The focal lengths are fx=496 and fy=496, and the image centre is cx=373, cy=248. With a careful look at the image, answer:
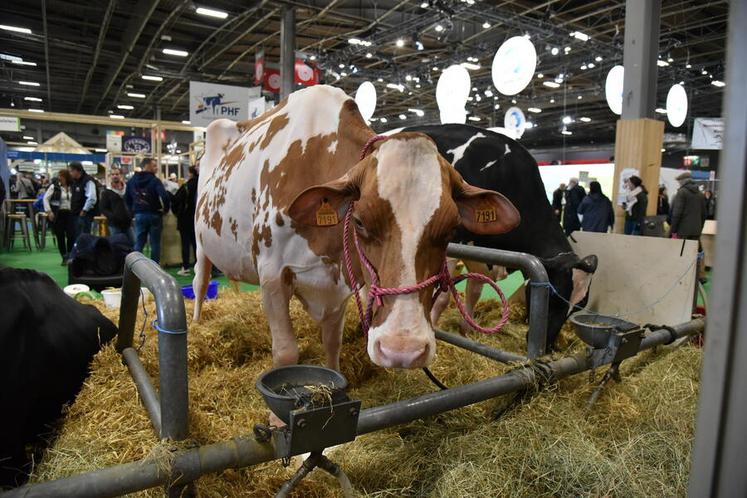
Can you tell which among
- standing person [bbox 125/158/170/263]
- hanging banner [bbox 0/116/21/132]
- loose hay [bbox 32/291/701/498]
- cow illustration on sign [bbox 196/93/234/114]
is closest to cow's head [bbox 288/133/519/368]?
loose hay [bbox 32/291/701/498]

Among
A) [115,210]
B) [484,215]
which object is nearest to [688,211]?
[484,215]

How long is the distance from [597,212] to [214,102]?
8046mm

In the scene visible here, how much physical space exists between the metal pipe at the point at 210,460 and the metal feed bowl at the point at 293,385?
0.12 meters

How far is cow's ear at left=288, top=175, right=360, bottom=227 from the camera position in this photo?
1.96 meters

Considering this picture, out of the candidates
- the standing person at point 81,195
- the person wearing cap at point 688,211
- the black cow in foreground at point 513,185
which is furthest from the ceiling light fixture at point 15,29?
the person wearing cap at point 688,211

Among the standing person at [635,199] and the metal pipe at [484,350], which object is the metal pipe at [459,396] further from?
the standing person at [635,199]

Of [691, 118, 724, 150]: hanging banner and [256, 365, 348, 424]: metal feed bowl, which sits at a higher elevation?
[691, 118, 724, 150]: hanging banner

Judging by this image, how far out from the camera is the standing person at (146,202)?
8.16 metres

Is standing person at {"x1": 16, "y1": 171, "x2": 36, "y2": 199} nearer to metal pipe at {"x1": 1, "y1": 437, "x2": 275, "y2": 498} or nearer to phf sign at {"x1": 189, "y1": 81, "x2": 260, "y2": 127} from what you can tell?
phf sign at {"x1": 189, "y1": 81, "x2": 260, "y2": 127}

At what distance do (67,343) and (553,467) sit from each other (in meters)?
2.18

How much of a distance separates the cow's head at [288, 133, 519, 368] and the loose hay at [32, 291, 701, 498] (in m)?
0.68

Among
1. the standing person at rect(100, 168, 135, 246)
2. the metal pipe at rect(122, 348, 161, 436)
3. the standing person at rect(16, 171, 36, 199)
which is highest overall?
the standing person at rect(16, 171, 36, 199)

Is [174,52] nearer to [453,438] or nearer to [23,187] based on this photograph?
[23,187]

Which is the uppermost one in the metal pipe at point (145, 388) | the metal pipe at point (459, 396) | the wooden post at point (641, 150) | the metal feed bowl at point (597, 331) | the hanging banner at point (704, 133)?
the hanging banner at point (704, 133)
